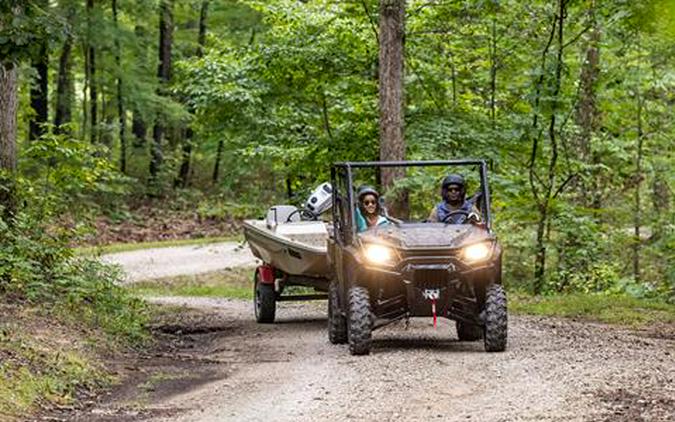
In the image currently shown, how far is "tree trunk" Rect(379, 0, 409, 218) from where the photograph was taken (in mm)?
14953

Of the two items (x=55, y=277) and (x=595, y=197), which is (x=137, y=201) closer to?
(x=595, y=197)

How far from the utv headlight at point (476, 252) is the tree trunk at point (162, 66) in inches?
1066

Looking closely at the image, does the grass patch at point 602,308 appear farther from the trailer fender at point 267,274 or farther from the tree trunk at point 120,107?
the tree trunk at point 120,107

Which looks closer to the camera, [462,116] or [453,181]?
[453,181]

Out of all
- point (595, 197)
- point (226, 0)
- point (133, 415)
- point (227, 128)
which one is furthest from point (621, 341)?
point (226, 0)

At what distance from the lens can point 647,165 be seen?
22250mm

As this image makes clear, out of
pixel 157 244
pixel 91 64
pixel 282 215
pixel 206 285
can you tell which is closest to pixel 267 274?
pixel 282 215

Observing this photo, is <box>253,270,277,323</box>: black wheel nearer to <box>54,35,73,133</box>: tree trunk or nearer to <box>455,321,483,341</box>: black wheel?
<box>455,321,483,341</box>: black wheel

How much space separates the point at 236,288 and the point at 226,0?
59.4ft

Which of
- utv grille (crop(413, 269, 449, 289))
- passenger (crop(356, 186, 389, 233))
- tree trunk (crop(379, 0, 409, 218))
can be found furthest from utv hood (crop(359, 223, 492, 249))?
tree trunk (crop(379, 0, 409, 218))

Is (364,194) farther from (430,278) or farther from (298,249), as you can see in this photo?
(298,249)

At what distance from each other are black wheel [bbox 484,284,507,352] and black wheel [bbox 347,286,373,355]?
44.9 inches

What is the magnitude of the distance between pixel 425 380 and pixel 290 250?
500 cm

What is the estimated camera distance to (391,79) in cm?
1502
